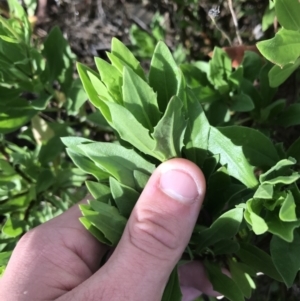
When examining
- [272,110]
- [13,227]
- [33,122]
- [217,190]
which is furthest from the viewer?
[33,122]

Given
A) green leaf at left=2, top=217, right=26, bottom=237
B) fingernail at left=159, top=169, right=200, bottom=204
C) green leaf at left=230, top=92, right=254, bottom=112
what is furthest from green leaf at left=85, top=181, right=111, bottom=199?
green leaf at left=2, top=217, right=26, bottom=237

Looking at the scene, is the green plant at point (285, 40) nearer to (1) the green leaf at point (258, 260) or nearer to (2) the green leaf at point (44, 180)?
(1) the green leaf at point (258, 260)

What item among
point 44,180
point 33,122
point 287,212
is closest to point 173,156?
point 287,212

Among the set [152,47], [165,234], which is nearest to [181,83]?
[165,234]

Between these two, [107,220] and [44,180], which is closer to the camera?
[107,220]

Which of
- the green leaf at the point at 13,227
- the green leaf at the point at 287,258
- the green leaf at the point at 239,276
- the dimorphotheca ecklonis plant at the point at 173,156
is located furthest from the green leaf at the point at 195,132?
the green leaf at the point at 13,227

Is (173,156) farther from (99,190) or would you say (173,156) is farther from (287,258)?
(287,258)
